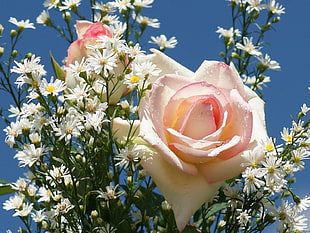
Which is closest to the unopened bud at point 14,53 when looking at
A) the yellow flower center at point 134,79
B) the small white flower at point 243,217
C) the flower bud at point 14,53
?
the flower bud at point 14,53

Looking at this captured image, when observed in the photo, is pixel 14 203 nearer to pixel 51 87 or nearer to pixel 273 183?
pixel 51 87

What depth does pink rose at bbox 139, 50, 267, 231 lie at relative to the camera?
891 mm

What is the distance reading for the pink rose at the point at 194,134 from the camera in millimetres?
891

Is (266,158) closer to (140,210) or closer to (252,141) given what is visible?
(252,141)

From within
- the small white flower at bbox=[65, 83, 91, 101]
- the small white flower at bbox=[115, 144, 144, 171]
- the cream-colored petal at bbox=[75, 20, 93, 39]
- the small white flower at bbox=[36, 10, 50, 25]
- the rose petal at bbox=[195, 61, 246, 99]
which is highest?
the small white flower at bbox=[36, 10, 50, 25]

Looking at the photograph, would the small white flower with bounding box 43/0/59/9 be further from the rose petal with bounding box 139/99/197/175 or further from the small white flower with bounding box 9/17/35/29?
the rose petal with bounding box 139/99/197/175

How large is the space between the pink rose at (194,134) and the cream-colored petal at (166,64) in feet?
0.12

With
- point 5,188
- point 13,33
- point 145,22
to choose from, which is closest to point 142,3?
point 145,22

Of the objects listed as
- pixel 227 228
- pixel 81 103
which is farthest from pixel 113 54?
pixel 227 228

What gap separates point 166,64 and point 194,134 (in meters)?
0.12

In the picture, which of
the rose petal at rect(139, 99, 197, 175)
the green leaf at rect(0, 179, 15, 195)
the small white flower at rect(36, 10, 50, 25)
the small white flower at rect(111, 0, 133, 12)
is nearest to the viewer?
the rose petal at rect(139, 99, 197, 175)

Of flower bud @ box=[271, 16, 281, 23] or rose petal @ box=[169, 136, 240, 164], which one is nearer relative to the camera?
rose petal @ box=[169, 136, 240, 164]

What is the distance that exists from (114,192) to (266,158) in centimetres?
21

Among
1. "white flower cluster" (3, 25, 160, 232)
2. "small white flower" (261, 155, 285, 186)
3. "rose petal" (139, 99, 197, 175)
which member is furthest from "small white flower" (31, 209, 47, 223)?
"small white flower" (261, 155, 285, 186)
